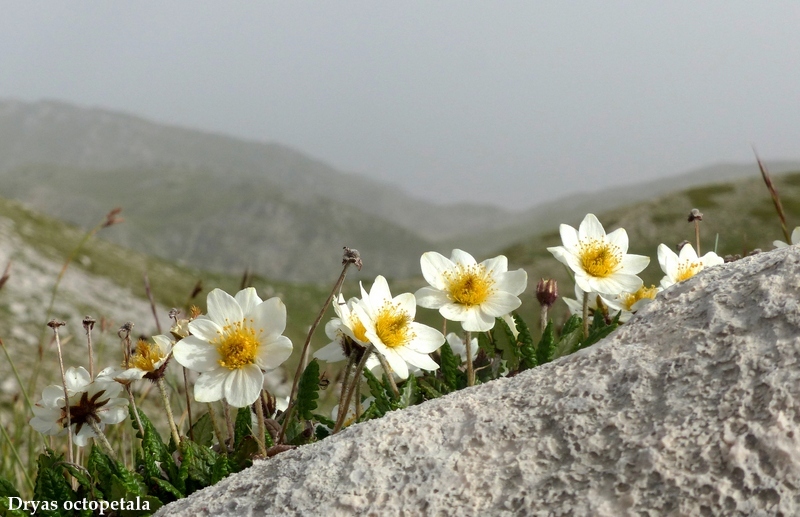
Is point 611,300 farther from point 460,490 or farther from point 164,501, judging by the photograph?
point 164,501

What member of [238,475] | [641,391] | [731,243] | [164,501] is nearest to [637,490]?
[641,391]

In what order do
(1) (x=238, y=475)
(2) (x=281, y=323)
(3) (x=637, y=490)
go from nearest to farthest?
(3) (x=637, y=490), (1) (x=238, y=475), (2) (x=281, y=323)

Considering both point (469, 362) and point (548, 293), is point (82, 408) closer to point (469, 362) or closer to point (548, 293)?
point (469, 362)

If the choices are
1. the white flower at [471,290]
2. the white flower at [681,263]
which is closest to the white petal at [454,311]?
the white flower at [471,290]

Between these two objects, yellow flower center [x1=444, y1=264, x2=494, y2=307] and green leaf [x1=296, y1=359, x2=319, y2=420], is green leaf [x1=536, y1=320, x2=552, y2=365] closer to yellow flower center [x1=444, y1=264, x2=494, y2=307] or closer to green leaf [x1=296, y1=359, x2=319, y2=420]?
yellow flower center [x1=444, y1=264, x2=494, y2=307]

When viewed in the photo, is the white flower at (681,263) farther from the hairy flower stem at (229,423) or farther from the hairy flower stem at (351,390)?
the hairy flower stem at (229,423)

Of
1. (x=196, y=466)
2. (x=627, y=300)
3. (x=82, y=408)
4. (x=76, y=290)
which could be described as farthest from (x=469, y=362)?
(x=76, y=290)
